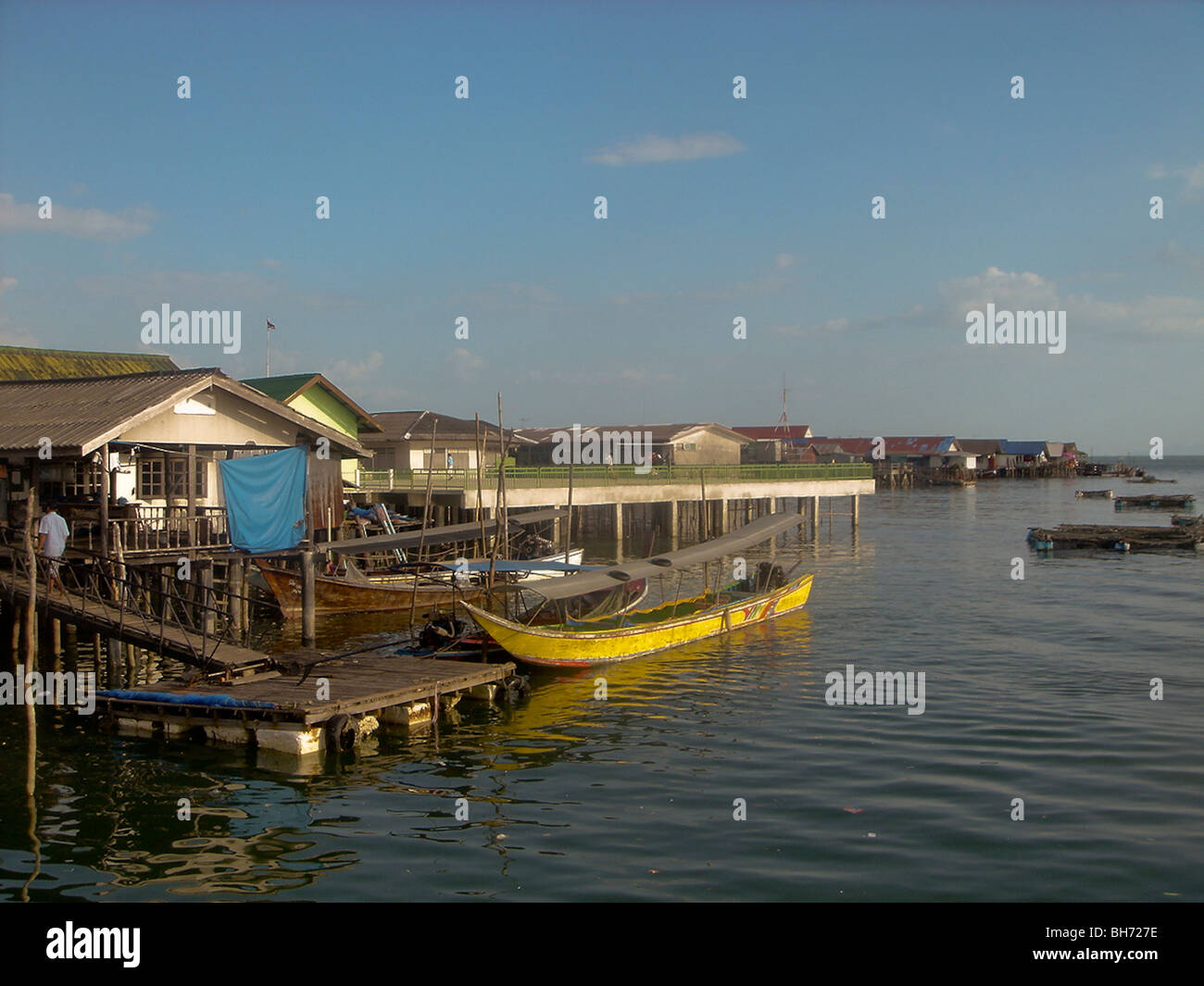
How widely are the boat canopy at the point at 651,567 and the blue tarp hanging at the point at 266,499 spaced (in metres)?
6.36

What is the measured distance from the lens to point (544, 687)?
20172 millimetres

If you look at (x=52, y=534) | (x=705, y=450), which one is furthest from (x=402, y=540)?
(x=705, y=450)

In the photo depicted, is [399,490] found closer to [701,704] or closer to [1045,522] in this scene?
[701,704]

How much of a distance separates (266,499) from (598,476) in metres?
22.8

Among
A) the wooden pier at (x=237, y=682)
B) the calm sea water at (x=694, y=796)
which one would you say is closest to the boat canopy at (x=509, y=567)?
the calm sea water at (x=694, y=796)

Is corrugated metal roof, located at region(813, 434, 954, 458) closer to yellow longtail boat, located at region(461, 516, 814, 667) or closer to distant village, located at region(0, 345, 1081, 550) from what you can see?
distant village, located at region(0, 345, 1081, 550)

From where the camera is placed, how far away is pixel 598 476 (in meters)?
44.1

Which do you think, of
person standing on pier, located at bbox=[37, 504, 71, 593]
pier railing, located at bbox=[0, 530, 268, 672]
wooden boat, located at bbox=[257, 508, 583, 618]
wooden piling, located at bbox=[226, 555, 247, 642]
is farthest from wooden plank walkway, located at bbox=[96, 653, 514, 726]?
wooden boat, located at bbox=[257, 508, 583, 618]

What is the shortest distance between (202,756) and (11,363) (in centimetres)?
2420

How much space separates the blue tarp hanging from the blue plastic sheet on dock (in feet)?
20.4

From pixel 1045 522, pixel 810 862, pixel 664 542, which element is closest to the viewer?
pixel 810 862

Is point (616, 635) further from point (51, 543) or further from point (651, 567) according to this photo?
point (51, 543)

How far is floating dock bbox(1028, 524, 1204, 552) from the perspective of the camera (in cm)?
4397
